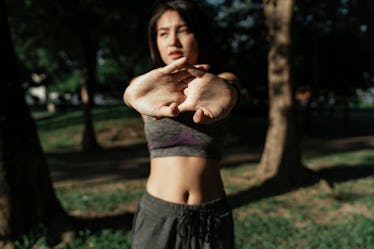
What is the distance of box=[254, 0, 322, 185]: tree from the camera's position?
7.41 meters

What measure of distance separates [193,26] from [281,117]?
5.82 metres

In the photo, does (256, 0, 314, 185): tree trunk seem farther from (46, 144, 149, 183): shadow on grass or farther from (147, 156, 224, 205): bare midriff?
(147, 156, 224, 205): bare midriff

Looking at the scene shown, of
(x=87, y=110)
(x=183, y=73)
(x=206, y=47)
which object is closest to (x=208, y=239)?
(x=183, y=73)

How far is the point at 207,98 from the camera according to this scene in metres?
1.72

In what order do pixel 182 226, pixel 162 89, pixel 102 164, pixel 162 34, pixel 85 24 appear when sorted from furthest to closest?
1. pixel 85 24
2. pixel 102 164
3. pixel 162 34
4. pixel 182 226
5. pixel 162 89

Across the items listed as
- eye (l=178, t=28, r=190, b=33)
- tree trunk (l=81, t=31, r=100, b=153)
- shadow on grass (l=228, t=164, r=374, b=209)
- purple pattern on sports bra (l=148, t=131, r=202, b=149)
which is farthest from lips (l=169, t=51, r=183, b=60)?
tree trunk (l=81, t=31, r=100, b=153)

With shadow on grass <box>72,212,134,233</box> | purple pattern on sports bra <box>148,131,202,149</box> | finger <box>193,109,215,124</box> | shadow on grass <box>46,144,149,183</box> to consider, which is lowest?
shadow on grass <box>46,144,149,183</box>

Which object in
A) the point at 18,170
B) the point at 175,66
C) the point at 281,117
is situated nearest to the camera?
the point at 175,66

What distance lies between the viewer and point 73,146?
14336 millimetres

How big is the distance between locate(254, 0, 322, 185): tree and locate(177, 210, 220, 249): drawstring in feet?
18.6

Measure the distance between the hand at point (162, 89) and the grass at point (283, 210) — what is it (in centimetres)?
308

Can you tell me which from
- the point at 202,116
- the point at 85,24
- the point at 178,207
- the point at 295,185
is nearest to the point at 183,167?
the point at 178,207

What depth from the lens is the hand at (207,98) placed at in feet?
5.56

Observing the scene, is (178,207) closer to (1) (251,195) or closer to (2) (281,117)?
(1) (251,195)
